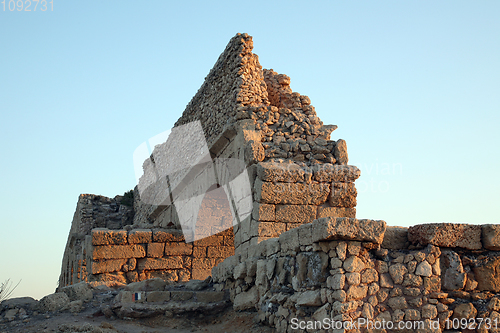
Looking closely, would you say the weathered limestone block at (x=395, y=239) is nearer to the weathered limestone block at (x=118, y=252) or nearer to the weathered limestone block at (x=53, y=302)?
the weathered limestone block at (x=53, y=302)

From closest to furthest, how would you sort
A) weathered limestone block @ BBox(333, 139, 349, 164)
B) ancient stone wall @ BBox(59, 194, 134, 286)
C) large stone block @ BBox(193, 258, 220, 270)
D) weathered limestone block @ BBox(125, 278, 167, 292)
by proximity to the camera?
weathered limestone block @ BBox(125, 278, 167, 292) < weathered limestone block @ BBox(333, 139, 349, 164) < large stone block @ BBox(193, 258, 220, 270) < ancient stone wall @ BBox(59, 194, 134, 286)

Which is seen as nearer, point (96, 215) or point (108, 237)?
point (108, 237)

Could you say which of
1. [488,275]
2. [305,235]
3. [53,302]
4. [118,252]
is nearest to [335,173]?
[305,235]

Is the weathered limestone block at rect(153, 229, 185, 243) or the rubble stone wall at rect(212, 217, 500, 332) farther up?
the weathered limestone block at rect(153, 229, 185, 243)

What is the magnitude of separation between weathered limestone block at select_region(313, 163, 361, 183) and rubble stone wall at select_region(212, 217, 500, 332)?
2745 mm

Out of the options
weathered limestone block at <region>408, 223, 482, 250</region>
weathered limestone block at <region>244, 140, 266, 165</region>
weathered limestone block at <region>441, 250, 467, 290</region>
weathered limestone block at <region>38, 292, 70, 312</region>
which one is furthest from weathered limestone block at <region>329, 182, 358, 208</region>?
weathered limestone block at <region>38, 292, 70, 312</region>

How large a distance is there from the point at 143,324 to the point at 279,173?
299 centimetres

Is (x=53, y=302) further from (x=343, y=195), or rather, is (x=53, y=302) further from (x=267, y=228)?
(x=343, y=195)

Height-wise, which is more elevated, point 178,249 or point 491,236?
point 491,236

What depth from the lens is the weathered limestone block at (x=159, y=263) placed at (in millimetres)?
9945

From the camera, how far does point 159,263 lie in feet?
33.1

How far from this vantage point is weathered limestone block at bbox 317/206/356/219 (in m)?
6.99

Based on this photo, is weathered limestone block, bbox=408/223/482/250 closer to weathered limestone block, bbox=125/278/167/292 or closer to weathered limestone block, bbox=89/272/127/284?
weathered limestone block, bbox=125/278/167/292

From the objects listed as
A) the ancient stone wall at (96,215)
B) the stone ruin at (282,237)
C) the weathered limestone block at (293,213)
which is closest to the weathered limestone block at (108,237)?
the stone ruin at (282,237)
